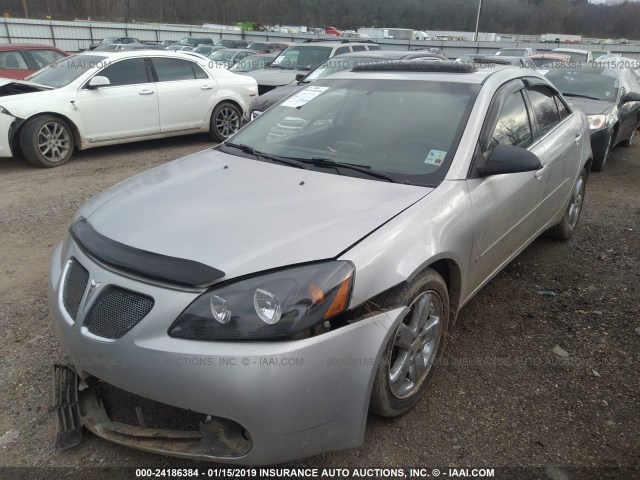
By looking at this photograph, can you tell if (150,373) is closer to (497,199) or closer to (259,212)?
(259,212)

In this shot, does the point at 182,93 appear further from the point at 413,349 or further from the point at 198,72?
the point at 413,349

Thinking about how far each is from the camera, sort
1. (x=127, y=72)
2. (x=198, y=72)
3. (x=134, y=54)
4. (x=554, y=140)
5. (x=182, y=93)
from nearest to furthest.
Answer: (x=554, y=140) → (x=127, y=72) → (x=134, y=54) → (x=182, y=93) → (x=198, y=72)

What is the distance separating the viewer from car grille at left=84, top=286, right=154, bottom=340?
1.92 meters

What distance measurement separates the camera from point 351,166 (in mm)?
2805

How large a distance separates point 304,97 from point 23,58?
928 cm

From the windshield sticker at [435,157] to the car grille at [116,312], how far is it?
1.64m

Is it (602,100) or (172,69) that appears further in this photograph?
(172,69)

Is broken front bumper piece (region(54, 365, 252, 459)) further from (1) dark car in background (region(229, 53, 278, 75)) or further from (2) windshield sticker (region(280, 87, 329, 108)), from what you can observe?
(1) dark car in background (region(229, 53, 278, 75))

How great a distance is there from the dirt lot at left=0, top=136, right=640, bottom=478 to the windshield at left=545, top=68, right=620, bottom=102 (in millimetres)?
4015

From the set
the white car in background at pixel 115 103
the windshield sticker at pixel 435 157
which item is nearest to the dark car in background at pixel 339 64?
the white car in background at pixel 115 103

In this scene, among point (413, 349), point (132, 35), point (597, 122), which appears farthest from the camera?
point (132, 35)

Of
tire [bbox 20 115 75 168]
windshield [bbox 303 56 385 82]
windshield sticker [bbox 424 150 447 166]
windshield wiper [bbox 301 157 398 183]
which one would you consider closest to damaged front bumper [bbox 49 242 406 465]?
windshield wiper [bbox 301 157 398 183]

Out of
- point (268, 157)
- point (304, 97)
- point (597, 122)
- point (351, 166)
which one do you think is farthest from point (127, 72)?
point (597, 122)

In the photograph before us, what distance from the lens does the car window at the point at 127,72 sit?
7.64 m
